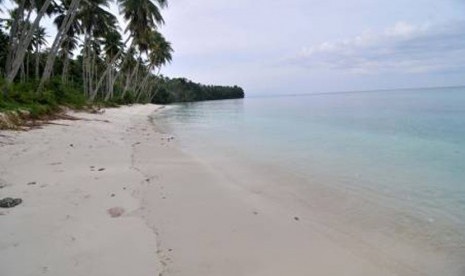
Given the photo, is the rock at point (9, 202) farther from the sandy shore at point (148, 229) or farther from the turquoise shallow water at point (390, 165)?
the turquoise shallow water at point (390, 165)

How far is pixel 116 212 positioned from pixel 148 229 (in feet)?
2.10

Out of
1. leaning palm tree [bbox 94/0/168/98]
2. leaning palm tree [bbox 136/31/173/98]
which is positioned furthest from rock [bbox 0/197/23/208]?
leaning palm tree [bbox 136/31/173/98]

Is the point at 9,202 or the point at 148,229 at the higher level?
the point at 9,202

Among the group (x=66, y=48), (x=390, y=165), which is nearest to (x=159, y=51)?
(x=66, y=48)

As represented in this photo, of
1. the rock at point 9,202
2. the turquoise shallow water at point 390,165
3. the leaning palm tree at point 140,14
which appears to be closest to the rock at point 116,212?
the rock at point 9,202

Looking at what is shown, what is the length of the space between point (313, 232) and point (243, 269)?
4.69 ft

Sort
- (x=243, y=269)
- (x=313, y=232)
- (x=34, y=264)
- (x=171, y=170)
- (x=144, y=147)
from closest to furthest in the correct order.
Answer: (x=34, y=264)
(x=243, y=269)
(x=313, y=232)
(x=171, y=170)
(x=144, y=147)

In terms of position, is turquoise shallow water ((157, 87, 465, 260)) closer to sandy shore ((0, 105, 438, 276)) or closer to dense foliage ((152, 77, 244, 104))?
sandy shore ((0, 105, 438, 276))

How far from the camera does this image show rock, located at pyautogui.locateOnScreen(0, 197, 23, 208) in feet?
13.4

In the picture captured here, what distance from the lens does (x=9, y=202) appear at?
4.15 metres

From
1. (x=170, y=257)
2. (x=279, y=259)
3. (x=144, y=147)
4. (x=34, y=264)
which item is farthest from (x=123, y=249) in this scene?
(x=144, y=147)

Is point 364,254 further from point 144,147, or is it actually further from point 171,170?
point 144,147

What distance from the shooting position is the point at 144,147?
34.1 feet

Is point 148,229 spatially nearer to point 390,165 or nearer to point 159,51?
point 390,165
